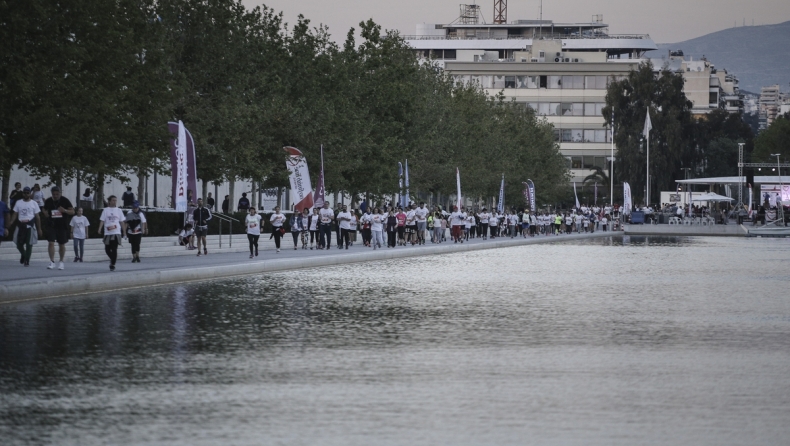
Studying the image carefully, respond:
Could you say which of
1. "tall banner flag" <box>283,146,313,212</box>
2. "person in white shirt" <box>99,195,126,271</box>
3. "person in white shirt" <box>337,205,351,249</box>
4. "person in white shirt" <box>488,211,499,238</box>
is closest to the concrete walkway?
"person in white shirt" <box>99,195,126,271</box>

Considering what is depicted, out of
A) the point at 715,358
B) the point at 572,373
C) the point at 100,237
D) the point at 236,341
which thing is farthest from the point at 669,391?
the point at 100,237

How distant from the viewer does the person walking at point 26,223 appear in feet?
81.6

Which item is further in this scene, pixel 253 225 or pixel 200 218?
pixel 253 225

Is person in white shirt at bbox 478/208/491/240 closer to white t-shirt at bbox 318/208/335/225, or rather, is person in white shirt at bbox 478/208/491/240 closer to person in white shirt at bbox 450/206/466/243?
person in white shirt at bbox 450/206/466/243

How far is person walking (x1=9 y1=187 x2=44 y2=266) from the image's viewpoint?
81.6 ft

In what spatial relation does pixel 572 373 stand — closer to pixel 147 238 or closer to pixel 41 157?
pixel 41 157

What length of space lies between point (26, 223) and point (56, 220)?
2.28 ft

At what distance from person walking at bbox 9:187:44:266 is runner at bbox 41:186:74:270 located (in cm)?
29

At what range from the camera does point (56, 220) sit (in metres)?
25.1

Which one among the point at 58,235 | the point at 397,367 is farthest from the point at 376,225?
the point at 397,367

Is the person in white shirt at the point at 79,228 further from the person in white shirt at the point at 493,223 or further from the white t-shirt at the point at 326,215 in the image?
the person in white shirt at the point at 493,223

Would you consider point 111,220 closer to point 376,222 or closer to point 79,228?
point 79,228

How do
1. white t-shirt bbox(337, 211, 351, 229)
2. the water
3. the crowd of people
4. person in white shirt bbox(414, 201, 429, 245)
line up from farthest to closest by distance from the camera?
person in white shirt bbox(414, 201, 429, 245) < white t-shirt bbox(337, 211, 351, 229) < the crowd of people < the water

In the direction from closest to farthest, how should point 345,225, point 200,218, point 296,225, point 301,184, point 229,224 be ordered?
point 200,218 → point 301,184 → point 229,224 → point 296,225 → point 345,225
